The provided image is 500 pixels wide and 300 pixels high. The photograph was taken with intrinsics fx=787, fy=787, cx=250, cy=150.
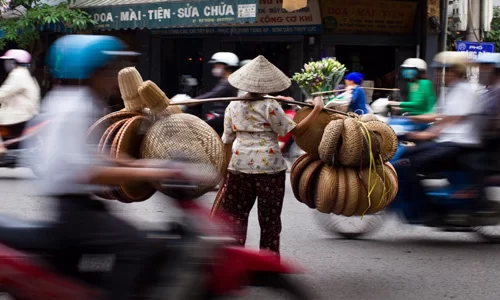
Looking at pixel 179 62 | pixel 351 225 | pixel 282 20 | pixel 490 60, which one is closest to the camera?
pixel 490 60

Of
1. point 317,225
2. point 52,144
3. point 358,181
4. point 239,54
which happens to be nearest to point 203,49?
point 239,54

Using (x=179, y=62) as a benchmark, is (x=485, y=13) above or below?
above

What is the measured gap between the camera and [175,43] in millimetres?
20766

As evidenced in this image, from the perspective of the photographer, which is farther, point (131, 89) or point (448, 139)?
point (448, 139)

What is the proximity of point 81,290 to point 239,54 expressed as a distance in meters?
15.6

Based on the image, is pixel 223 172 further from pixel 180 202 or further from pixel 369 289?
pixel 180 202

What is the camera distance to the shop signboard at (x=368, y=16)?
57.4 feet

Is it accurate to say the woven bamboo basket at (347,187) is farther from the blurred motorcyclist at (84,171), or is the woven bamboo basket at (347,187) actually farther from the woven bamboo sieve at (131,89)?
the blurred motorcyclist at (84,171)

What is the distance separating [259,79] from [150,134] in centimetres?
88

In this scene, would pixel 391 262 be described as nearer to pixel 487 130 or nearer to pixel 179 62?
pixel 487 130

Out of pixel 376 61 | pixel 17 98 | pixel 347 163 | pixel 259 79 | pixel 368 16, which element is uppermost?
pixel 368 16

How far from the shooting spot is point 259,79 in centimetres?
568

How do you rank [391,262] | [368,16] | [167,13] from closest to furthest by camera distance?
[391,262] < [167,13] < [368,16]

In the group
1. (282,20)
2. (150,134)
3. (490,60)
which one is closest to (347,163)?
(150,134)
